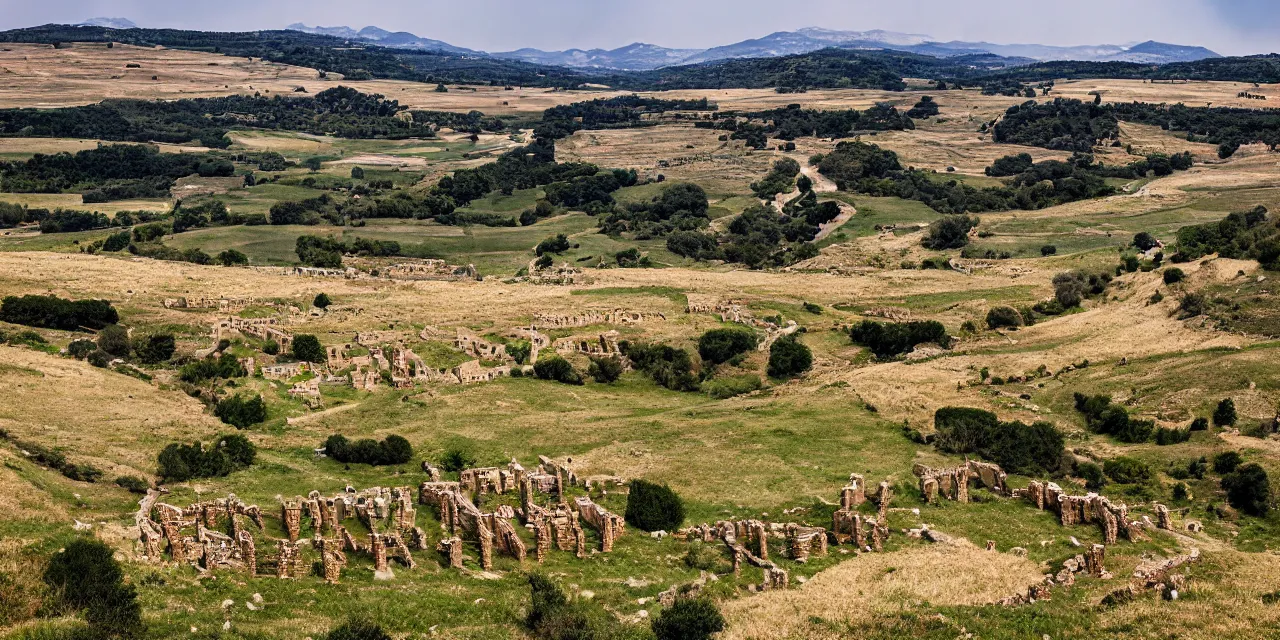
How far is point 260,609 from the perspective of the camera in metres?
23.9

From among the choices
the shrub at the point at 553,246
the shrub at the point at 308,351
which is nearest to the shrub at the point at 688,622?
the shrub at the point at 308,351

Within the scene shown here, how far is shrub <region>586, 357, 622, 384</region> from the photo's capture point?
199ft

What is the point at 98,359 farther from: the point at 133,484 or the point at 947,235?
the point at 947,235

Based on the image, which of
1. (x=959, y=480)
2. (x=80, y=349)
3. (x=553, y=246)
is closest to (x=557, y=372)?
(x=80, y=349)

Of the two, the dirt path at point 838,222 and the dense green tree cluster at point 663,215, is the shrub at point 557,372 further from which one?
the dirt path at point 838,222

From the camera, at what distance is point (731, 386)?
60438 millimetres

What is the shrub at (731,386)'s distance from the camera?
59.2 meters

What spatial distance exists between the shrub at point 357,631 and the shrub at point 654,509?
11.8 m

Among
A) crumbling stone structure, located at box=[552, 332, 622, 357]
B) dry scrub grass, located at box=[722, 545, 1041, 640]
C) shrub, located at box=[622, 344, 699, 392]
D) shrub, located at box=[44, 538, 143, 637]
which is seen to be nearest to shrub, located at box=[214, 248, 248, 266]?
crumbling stone structure, located at box=[552, 332, 622, 357]

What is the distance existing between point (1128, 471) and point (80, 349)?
50.5 meters

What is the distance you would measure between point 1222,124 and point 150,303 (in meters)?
188

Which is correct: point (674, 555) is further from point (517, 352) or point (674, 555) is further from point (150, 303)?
point (150, 303)

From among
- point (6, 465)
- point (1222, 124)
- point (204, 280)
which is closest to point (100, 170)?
point (204, 280)

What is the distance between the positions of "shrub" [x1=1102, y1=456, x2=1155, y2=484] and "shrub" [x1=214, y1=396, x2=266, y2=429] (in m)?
36.1
